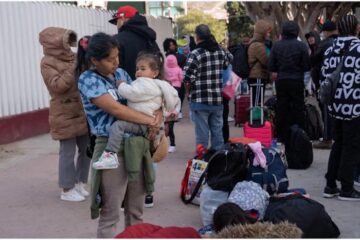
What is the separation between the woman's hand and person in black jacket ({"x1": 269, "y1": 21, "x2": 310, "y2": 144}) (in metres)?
4.04

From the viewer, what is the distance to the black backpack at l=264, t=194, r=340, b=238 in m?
4.32

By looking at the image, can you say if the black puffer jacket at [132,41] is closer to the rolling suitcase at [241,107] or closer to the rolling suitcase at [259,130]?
the rolling suitcase at [259,130]

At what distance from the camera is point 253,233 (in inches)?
116

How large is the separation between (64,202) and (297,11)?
59.3ft

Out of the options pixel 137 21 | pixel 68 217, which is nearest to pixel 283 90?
pixel 137 21

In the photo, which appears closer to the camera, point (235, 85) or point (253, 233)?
point (253, 233)

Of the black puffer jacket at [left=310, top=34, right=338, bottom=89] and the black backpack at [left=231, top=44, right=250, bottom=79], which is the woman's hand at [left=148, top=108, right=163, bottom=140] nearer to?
the black puffer jacket at [left=310, top=34, right=338, bottom=89]

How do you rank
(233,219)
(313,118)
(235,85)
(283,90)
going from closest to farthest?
(233,219), (235,85), (283,90), (313,118)

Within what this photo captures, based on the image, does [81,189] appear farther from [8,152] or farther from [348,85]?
[8,152]

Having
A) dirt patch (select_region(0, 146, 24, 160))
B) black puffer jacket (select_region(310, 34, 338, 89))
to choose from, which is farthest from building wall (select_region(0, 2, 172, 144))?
black puffer jacket (select_region(310, 34, 338, 89))

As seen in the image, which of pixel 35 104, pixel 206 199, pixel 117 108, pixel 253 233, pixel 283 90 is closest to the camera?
pixel 253 233

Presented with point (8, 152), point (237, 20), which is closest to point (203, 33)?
point (8, 152)

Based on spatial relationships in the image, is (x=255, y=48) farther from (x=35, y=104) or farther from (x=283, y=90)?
(x=35, y=104)

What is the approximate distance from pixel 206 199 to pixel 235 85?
2819 millimetres
